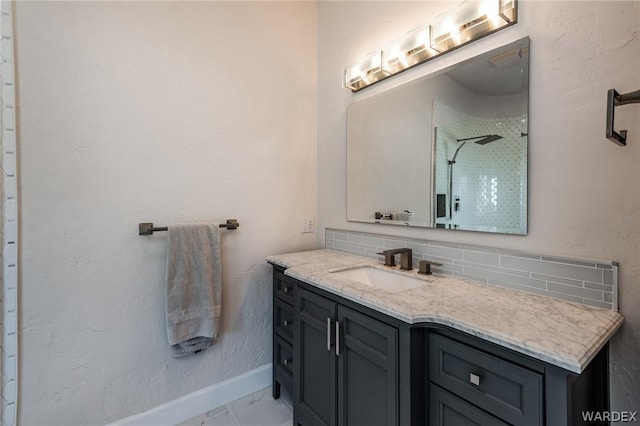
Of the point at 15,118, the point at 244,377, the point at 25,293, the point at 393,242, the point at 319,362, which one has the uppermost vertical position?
the point at 15,118

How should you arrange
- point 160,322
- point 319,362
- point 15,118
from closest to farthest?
point 15,118 → point 319,362 → point 160,322

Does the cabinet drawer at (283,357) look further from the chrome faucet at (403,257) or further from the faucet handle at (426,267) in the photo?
the faucet handle at (426,267)

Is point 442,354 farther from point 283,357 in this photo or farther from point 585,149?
point 283,357

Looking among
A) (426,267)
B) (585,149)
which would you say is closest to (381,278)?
(426,267)

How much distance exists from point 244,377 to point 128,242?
112 centimetres

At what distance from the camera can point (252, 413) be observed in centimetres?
175

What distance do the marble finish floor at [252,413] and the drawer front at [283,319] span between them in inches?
17.2

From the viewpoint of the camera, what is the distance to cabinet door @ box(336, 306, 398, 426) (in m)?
1.04

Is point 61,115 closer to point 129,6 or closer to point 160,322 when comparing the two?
point 129,6

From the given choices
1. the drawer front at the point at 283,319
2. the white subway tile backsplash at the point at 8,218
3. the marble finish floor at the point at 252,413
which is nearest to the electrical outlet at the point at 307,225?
the drawer front at the point at 283,319

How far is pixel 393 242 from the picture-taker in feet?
5.61

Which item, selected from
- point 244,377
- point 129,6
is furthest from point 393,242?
point 129,6

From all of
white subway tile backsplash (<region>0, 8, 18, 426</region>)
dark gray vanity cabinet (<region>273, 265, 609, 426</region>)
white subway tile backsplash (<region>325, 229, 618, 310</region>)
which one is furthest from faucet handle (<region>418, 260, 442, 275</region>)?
white subway tile backsplash (<region>0, 8, 18, 426</region>)

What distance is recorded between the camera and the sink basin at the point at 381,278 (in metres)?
1.47
